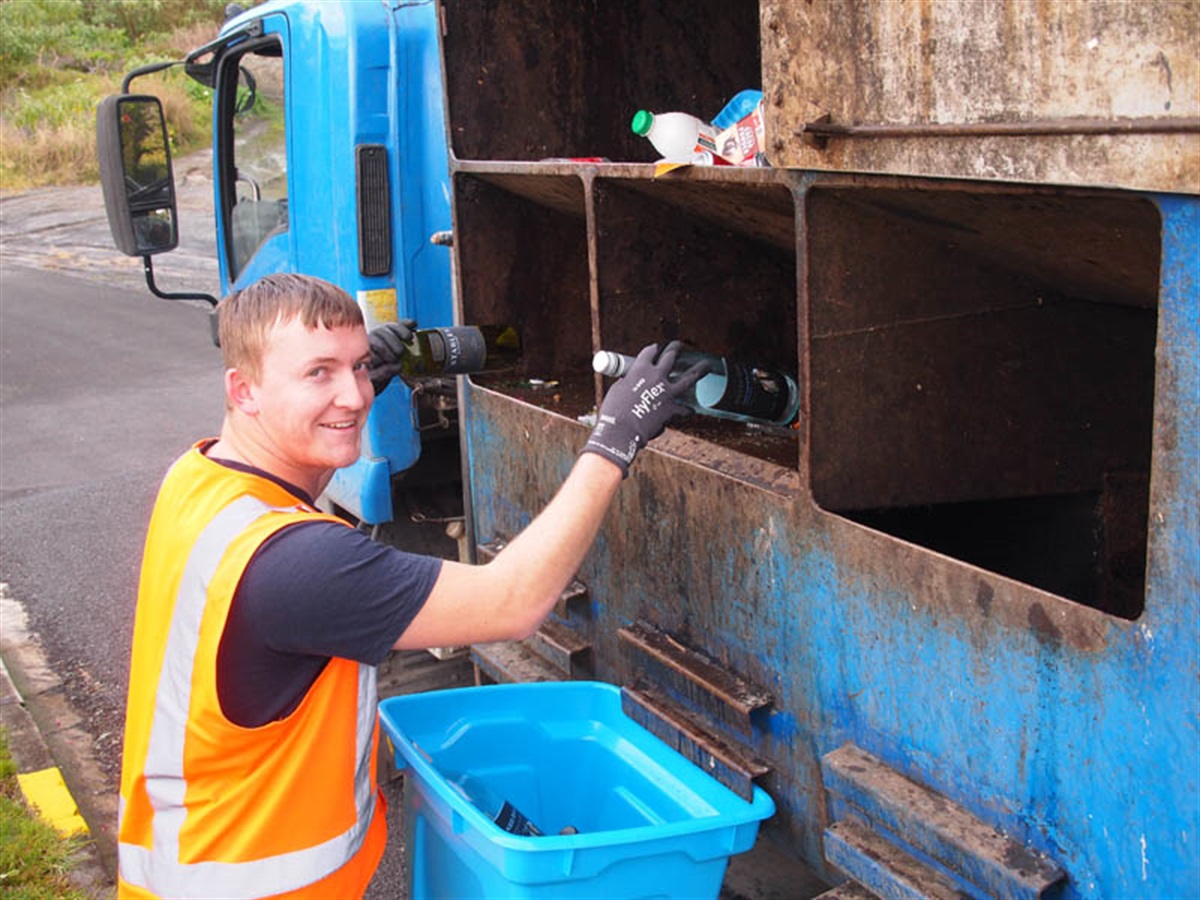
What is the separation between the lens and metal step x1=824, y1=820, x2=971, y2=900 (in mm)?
1775

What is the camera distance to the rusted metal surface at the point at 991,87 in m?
1.33

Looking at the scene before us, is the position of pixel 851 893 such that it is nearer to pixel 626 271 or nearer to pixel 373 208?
pixel 626 271

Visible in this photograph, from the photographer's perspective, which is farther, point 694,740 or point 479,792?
point 479,792

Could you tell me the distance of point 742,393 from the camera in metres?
2.61

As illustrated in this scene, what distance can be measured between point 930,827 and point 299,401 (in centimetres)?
113

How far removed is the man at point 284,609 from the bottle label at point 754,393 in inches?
19.5

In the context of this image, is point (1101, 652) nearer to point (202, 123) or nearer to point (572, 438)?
point (572, 438)

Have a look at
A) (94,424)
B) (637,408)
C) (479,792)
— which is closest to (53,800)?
(479,792)

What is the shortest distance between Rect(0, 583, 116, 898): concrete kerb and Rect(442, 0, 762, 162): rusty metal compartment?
2087mm

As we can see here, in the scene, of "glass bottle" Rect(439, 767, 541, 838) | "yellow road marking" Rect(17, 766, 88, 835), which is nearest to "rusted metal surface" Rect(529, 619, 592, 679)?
"glass bottle" Rect(439, 767, 541, 838)

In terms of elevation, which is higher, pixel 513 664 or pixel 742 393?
pixel 742 393

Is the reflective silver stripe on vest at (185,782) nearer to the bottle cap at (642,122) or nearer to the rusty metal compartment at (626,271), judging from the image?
the rusty metal compartment at (626,271)

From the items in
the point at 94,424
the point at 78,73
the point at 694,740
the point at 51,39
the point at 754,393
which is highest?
the point at 51,39

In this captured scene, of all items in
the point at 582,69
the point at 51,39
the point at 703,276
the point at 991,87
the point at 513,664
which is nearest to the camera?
the point at 991,87
